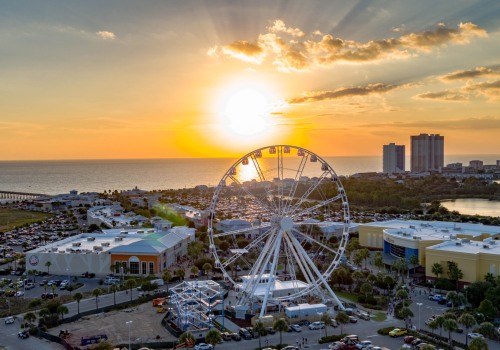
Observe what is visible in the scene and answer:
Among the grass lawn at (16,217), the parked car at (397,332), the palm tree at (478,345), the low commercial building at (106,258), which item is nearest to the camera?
the palm tree at (478,345)

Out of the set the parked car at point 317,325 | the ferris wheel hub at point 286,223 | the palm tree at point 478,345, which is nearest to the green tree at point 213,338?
the parked car at point 317,325

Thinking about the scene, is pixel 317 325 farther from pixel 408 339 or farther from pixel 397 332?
pixel 408 339

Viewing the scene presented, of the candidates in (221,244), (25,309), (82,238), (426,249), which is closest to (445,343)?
(426,249)

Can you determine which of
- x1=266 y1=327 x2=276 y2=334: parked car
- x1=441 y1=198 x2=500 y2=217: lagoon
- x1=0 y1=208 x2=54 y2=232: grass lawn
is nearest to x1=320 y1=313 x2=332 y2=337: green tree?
x1=266 y1=327 x2=276 y2=334: parked car

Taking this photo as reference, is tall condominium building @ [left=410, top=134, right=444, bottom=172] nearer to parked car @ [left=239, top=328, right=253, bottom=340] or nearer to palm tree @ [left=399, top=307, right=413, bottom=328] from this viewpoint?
palm tree @ [left=399, top=307, right=413, bottom=328]

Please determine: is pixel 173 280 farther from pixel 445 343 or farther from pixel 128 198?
pixel 128 198

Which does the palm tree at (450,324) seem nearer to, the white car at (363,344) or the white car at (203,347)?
the white car at (363,344)

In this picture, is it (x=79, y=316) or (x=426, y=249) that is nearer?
(x=79, y=316)
